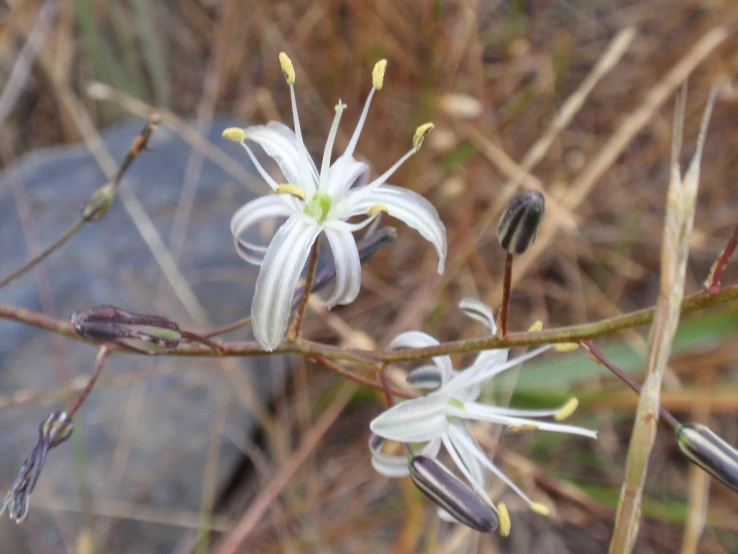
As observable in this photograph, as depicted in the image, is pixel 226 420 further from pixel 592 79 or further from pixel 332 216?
Answer: pixel 592 79

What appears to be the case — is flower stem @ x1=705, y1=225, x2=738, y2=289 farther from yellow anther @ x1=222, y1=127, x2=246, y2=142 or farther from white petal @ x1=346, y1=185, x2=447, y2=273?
yellow anther @ x1=222, y1=127, x2=246, y2=142

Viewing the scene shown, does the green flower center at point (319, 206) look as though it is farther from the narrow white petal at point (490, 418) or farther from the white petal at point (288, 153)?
the narrow white petal at point (490, 418)

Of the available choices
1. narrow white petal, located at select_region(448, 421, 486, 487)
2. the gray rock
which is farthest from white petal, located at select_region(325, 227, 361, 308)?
the gray rock

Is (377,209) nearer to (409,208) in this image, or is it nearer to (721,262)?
(409,208)

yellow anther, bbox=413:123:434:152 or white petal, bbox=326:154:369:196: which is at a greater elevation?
yellow anther, bbox=413:123:434:152

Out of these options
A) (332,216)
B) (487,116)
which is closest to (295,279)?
(332,216)

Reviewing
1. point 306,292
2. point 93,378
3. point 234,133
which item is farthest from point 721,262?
point 93,378
